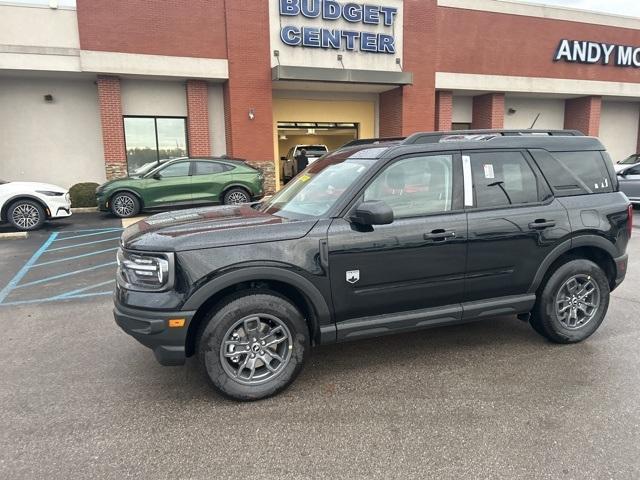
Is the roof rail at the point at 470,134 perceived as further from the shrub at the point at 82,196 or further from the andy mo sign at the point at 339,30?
the andy mo sign at the point at 339,30

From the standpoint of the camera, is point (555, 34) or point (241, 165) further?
point (555, 34)

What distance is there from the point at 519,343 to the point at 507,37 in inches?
738

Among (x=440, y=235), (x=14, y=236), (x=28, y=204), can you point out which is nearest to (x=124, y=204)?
(x=28, y=204)

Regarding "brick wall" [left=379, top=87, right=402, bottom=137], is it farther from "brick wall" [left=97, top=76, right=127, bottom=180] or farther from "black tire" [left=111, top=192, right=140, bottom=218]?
"black tire" [left=111, top=192, right=140, bottom=218]

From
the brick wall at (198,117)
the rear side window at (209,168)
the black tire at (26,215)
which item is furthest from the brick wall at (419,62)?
the black tire at (26,215)

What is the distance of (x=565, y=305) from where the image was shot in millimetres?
4332

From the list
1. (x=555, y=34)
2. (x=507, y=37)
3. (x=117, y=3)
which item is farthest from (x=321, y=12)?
(x=555, y=34)

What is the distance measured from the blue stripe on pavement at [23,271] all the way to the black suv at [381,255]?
3.75 meters

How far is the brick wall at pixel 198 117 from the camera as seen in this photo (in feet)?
52.9

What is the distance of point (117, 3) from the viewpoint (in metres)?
14.5

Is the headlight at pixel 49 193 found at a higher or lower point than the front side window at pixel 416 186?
lower

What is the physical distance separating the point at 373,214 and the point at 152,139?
587 inches

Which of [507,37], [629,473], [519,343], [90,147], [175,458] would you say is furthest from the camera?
[507,37]

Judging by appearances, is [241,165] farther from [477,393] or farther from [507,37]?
[507,37]
